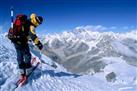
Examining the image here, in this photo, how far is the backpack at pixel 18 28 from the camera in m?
15.1

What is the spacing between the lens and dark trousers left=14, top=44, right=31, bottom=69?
15.7m

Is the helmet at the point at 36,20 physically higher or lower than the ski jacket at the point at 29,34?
higher

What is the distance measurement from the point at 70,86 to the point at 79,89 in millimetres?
783

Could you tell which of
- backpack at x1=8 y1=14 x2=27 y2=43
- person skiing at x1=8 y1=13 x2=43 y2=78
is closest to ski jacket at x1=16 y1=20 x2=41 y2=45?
person skiing at x1=8 y1=13 x2=43 y2=78

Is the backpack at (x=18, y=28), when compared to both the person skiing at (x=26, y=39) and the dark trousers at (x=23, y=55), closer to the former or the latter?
the person skiing at (x=26, y=39)

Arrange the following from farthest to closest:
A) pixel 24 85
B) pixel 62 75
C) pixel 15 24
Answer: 1. pixel 62 75
2. pixel 24 85
3. pixel 15 24

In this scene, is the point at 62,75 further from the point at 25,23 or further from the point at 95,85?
the point at 25,23

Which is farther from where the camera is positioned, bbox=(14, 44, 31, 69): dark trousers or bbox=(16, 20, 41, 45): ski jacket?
bbox=(14, 44, 31, 69): dark trousers

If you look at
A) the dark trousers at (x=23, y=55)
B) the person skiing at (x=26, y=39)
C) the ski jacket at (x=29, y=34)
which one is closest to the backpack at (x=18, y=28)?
the person skiing at (x=26, y=39)

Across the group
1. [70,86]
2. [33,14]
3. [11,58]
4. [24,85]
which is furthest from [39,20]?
[11,58]

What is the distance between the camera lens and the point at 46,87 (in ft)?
56.2

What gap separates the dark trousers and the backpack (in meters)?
0.62

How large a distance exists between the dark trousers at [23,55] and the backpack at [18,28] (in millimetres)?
617

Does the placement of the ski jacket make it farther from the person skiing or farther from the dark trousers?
the dark trousers
